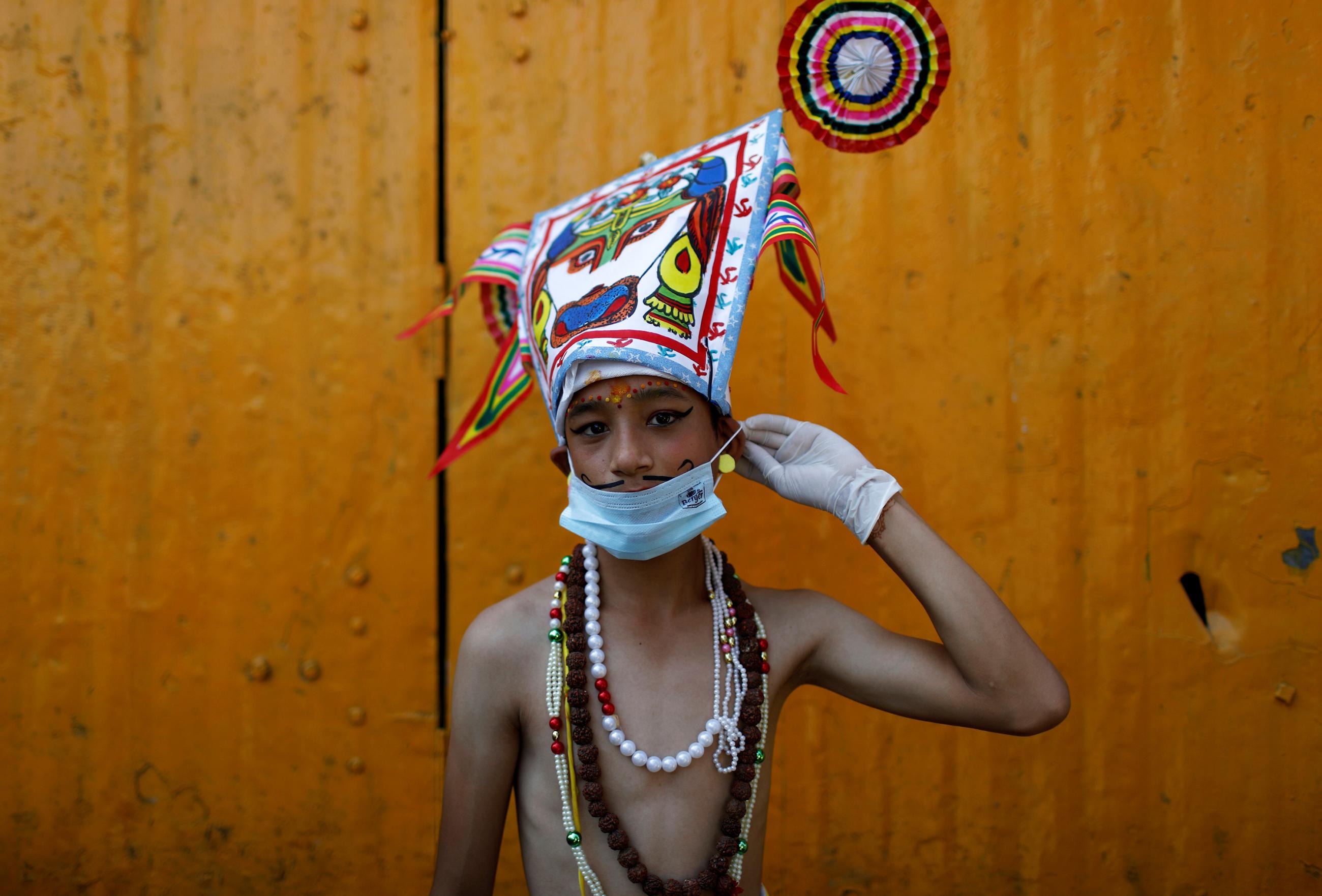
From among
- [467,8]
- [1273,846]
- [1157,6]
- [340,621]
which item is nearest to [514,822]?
[340,621]

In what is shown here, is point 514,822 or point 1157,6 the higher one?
point 1157,6

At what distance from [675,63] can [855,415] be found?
1.27 metres

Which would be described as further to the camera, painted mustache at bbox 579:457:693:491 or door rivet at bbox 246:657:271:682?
door rivet at bbox 246:657:271:682

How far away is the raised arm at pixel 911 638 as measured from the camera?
161 centimetres

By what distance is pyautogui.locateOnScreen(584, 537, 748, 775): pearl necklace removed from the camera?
1699 millimetres

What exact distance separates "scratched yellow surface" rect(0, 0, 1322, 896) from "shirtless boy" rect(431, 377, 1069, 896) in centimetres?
84

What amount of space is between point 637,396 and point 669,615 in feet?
1.78

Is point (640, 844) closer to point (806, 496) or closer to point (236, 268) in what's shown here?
point (806, 496)

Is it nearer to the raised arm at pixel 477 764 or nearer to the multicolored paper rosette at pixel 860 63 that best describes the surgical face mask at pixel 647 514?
the raised arm at pixel 477 764

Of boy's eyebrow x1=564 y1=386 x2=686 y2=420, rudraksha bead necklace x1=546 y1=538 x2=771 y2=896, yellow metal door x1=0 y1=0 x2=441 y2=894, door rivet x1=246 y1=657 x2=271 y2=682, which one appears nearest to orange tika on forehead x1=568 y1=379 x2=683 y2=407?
boy's eyebrow x1=564 y1=386 x2=686 y2=420

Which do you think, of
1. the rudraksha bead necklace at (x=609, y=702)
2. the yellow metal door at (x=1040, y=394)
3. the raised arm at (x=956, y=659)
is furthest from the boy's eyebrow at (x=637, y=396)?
the yellow metal door at (x=1040, y=394)

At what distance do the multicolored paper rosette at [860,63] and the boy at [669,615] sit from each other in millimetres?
704

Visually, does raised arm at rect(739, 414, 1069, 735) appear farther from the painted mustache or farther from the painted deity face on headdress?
the painted deity face on headdress

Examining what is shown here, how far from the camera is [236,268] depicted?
2684 mm
